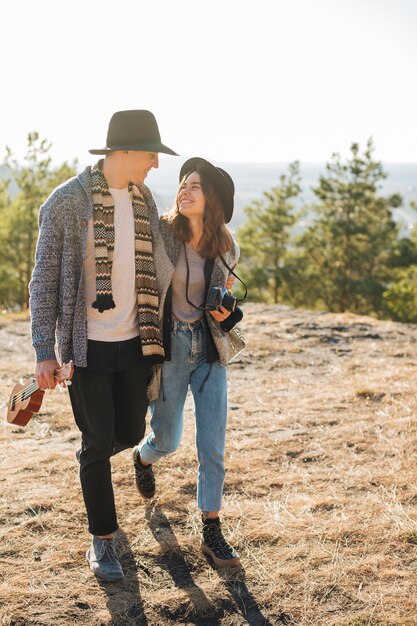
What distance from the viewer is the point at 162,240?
11.3 feet

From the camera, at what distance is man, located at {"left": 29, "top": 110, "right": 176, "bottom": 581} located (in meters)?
3.14

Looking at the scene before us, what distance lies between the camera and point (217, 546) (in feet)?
11.5

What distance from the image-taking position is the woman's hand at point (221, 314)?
3.35 metres

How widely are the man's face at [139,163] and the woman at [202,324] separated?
0.84 ft

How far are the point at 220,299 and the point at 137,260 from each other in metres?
0.47

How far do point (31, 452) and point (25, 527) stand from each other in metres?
1.31

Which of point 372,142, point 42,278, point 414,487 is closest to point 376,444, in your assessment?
point 414,487

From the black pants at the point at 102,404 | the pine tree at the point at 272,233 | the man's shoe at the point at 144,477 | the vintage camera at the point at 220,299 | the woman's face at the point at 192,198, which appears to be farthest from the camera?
the pine tree at the point at 272,233

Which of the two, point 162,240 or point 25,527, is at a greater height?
point 162,240

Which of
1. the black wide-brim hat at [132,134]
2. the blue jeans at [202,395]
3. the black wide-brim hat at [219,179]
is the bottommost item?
the blue jeans at [202,395]

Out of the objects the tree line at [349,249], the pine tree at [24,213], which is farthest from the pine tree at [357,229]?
the pine tree at [24,213]

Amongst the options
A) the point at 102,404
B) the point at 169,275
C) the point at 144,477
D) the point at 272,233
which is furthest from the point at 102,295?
the point at 272,233

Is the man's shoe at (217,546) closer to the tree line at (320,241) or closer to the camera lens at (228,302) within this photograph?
the camera lens at (228,302)

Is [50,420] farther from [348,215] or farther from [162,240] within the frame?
[348,215]
